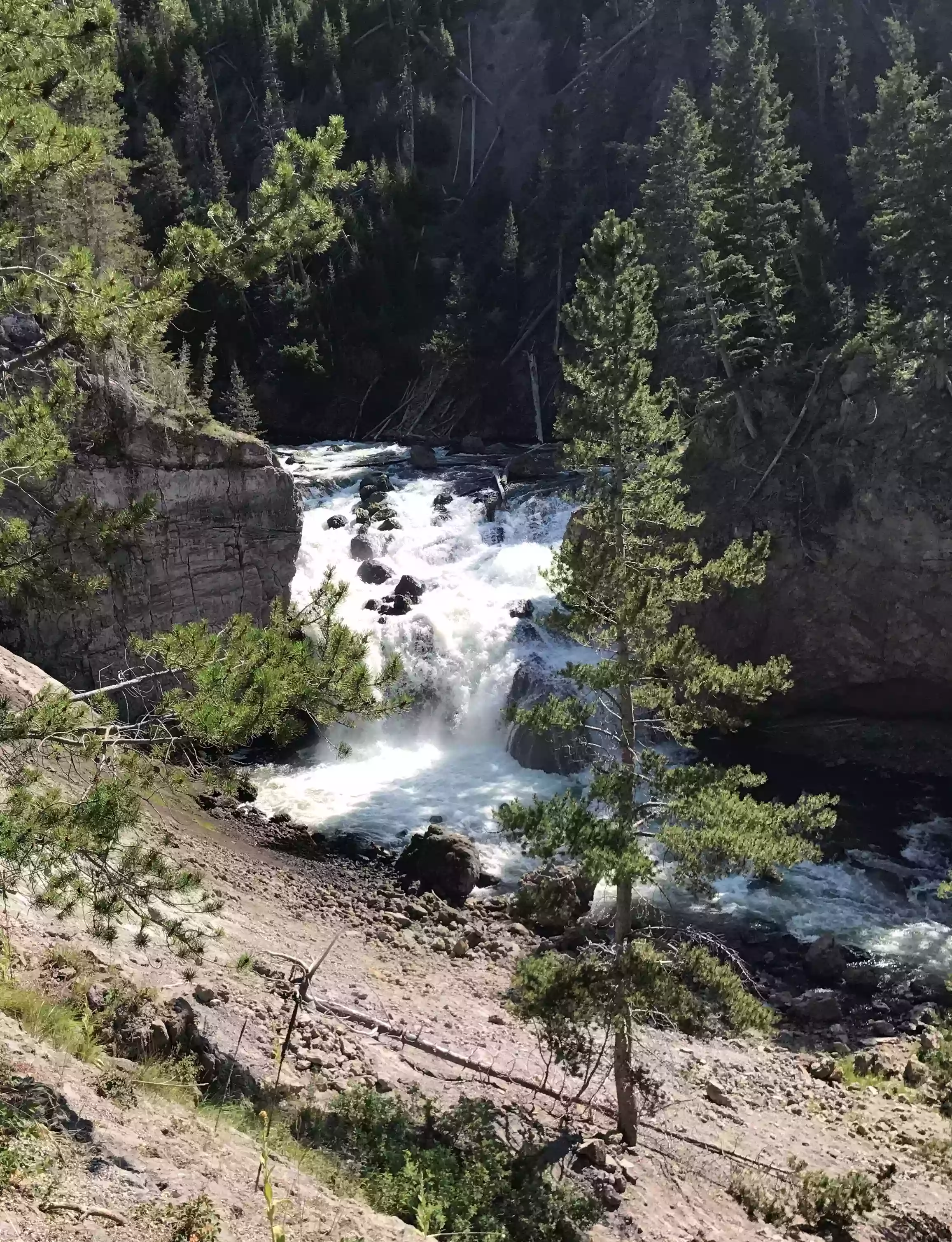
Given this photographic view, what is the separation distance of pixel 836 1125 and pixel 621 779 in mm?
7378

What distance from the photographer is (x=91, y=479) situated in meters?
21.0

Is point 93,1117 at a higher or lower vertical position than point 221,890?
higher

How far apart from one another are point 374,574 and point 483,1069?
19.0 metres

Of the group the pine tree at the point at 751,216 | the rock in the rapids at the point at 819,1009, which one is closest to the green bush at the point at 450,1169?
the rock in the rapids at the point at 819,1009

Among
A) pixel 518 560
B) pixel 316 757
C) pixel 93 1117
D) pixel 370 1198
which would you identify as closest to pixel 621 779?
pixel 370 1198

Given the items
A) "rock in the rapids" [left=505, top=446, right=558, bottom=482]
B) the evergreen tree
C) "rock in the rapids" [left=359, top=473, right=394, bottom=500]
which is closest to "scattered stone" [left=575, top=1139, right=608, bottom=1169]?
"rock in the rapids" [left=359, top=473, right=394, bottom=500]

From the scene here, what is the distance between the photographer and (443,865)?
18.6m

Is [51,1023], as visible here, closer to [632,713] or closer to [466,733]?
[632,713]

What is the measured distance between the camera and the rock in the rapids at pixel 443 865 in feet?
60.6

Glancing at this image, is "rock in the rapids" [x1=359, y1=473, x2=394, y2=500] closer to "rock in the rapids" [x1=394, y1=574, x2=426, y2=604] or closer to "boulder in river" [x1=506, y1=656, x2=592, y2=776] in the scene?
"rock in the rapids" [x1=394, y1=574, x2=426, y2=604]

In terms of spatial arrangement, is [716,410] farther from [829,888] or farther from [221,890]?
[221,890]

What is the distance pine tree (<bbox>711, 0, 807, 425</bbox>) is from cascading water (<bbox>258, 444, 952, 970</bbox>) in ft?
27.5

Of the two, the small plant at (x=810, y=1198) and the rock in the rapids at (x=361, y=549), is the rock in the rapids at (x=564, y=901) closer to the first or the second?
the small plant at (x=810, y=1198)

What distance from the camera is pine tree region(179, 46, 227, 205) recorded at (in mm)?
58156
